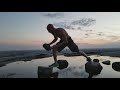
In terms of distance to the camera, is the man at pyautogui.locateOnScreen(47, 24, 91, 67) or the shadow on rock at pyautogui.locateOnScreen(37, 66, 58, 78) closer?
the shadow on rock at pyautogui.locateOnScreen(37, 66, 58, 78)

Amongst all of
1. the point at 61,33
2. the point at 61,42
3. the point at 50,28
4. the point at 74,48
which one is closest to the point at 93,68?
the point at 74,48

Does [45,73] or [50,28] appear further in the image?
[50,28]

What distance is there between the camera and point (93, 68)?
512cm

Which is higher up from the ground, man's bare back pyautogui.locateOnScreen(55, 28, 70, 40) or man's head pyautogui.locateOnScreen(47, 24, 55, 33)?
man's head pyautogui.locateOnScreen(47, 24, 55, 33)

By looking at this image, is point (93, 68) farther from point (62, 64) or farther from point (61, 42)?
point (61, 42)

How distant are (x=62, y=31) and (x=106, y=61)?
1.01m

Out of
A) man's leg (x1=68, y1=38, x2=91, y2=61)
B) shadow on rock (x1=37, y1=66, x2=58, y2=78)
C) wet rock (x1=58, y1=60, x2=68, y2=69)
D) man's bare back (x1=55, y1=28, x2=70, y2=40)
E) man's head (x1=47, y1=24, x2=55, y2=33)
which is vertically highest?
man's head (x1=47, y1=24, x2=55, y2=33)

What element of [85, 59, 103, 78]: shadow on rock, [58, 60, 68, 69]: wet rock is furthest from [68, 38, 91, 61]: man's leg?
[58, 60, 68, 69]: wet rock

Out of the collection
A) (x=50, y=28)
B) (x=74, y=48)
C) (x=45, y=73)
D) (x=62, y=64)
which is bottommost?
(x=45, y=73)

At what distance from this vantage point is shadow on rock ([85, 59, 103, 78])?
5027 mm

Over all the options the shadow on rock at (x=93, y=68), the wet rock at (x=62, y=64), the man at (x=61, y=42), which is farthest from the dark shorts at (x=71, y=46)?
the shadow on rock at (x=93, y=68)

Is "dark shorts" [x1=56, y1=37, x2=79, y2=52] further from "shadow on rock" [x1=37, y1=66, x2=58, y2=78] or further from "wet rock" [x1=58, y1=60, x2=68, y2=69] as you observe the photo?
"shadow on rock" [x1=37, y1=66, x2=58, y2=78]
